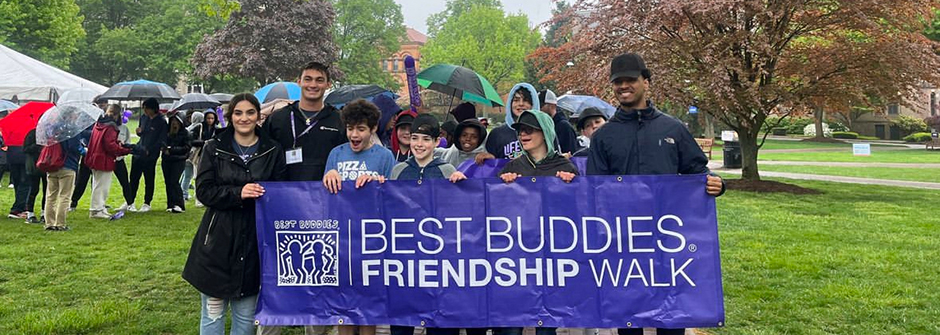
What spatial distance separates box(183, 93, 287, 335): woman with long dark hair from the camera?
376cm

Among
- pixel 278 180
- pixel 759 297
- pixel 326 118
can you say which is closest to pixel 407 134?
pixel 326 118

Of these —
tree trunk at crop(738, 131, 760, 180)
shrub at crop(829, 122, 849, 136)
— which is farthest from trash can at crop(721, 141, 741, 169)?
shrub at crop(829, 122, 849, 136)

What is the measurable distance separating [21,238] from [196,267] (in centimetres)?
650

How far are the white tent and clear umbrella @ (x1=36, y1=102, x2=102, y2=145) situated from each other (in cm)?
727

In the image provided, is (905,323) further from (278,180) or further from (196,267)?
(196,267)

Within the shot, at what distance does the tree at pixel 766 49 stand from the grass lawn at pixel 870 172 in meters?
5.73

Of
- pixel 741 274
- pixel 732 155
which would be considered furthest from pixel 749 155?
pixel 741 274

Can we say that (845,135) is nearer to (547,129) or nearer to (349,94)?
(349,94)

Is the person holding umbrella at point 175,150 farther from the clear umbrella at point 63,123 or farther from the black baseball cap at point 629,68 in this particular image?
the black baseball cap at point 629,68

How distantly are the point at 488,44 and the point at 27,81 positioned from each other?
58.6 meters

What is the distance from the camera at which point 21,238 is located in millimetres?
8648

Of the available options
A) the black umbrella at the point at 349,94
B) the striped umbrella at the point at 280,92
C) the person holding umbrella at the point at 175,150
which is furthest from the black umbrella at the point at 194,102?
the black umbrella at the point at 349,94

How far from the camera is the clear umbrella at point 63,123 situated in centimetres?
843

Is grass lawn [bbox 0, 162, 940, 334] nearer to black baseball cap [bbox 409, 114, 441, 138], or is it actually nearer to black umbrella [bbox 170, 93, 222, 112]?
black baseball cap [bbox 409, 114, 441, 138]
